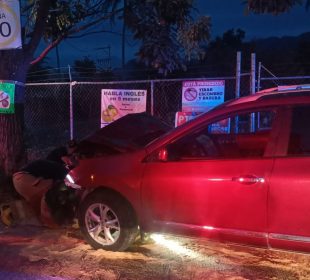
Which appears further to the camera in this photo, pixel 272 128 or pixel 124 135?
pixel 124 135

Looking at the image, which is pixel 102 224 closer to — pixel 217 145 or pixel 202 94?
pixel 217 145

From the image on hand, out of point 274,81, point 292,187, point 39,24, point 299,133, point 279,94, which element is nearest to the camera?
point 292,187

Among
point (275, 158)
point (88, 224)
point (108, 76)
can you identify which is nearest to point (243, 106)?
point (275, 158)

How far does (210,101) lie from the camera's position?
9055mm

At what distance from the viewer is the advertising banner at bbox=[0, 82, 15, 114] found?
8.74 m

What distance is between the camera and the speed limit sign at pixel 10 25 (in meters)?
8.02

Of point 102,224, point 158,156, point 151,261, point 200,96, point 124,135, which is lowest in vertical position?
point 151,261

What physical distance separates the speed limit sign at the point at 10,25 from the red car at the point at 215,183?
298 cm

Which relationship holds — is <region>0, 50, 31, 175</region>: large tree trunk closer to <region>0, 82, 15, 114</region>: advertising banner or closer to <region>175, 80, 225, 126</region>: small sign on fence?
<region>0, 82, 15, 114</region>: advertising banner

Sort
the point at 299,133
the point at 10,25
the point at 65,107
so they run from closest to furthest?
the point at 299,133 → the point at 10,25 → the point at 65,107

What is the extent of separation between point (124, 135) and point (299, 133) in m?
2.78

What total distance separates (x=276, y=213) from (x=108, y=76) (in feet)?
61.1

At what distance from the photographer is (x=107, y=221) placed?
5766 mm

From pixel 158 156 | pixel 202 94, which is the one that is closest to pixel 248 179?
pixel 158 156
